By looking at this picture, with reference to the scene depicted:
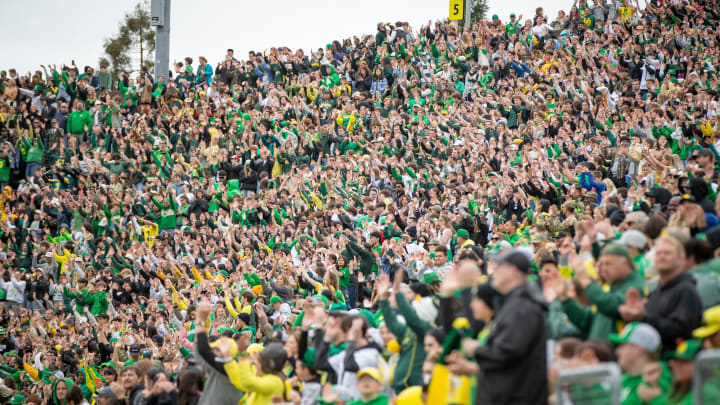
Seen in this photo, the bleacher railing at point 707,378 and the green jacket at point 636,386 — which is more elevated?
the bleacher railing at point 707,378

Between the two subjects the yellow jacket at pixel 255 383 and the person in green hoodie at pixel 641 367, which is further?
the yellow jacket at pixel 255 383

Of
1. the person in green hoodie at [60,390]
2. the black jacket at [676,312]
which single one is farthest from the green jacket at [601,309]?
the person in green hoodie at [60,390]

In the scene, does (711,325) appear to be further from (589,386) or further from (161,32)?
(161,32)

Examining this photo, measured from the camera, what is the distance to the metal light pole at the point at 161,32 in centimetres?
2694

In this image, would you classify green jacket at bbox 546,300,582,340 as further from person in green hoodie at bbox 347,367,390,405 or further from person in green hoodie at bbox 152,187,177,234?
person in green hoodie at bbox 152,187,177,234

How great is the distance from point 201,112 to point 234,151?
2712mm

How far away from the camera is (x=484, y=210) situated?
45.2 feet

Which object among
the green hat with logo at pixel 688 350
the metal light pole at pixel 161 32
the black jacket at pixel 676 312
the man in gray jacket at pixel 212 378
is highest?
the metal light pole at pixel 161 32

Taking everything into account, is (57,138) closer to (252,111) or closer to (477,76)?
(252,111)

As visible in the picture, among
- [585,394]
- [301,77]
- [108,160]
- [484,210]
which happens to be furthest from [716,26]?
[585,394]

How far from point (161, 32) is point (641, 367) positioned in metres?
25.3

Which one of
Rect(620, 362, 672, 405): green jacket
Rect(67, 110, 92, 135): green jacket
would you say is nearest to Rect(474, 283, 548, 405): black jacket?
Rect(620, 362, 672, 405): green jacket

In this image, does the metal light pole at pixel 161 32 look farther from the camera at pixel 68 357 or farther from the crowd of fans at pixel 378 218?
the camera at pixel 68 357

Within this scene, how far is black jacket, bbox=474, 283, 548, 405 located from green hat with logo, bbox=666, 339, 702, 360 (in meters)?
0.76
